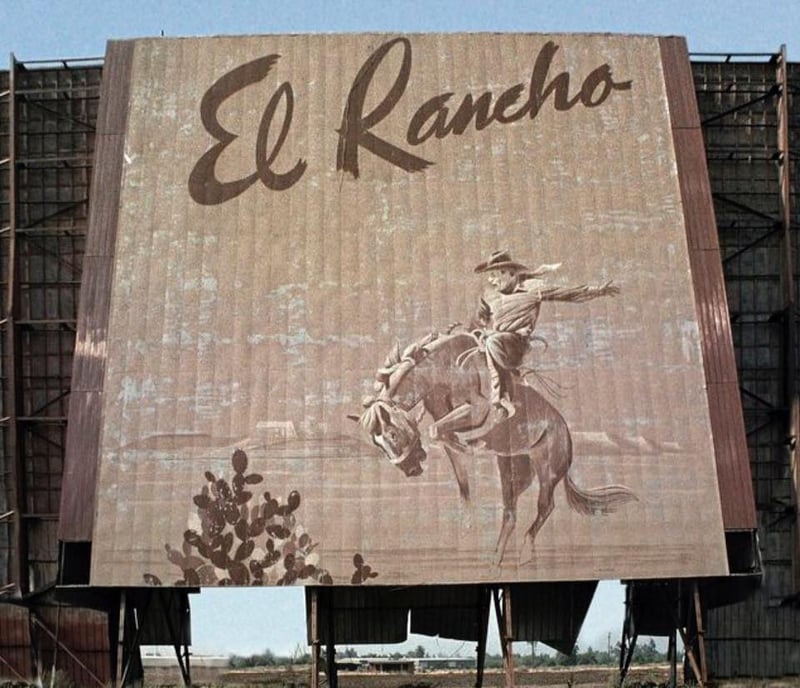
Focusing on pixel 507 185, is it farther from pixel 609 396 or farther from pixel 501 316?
pixel 609 396

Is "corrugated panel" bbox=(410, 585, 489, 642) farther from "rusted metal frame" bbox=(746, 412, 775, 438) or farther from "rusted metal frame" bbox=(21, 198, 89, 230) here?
"rusted metal frame" bbox=(21, 198, 89, 230)

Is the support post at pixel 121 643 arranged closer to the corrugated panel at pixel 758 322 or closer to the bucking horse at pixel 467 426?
the bucking horse at pixel 467 426

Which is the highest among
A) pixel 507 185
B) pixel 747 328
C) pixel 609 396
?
pixel 507 185

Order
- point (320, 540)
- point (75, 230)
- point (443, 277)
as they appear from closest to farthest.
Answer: point (320, 540)
point (443, 277)
point (75, 230)

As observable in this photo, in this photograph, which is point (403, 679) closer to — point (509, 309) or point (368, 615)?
point (368, 615)

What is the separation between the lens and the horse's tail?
40.6 metres

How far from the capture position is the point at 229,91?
149ft

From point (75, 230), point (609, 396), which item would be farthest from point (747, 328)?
point (75, 230)

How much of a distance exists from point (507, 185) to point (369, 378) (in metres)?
7.15

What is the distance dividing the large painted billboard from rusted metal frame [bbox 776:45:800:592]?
16.5 feet

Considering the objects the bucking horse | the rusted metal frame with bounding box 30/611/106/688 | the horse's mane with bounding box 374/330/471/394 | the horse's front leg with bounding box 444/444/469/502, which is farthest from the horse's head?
the rusted metal frame with bounding box 30/611/106/688

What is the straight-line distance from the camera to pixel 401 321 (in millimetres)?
42469

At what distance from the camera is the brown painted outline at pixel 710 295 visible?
1620 inches

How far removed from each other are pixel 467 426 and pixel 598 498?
397 centimetres
